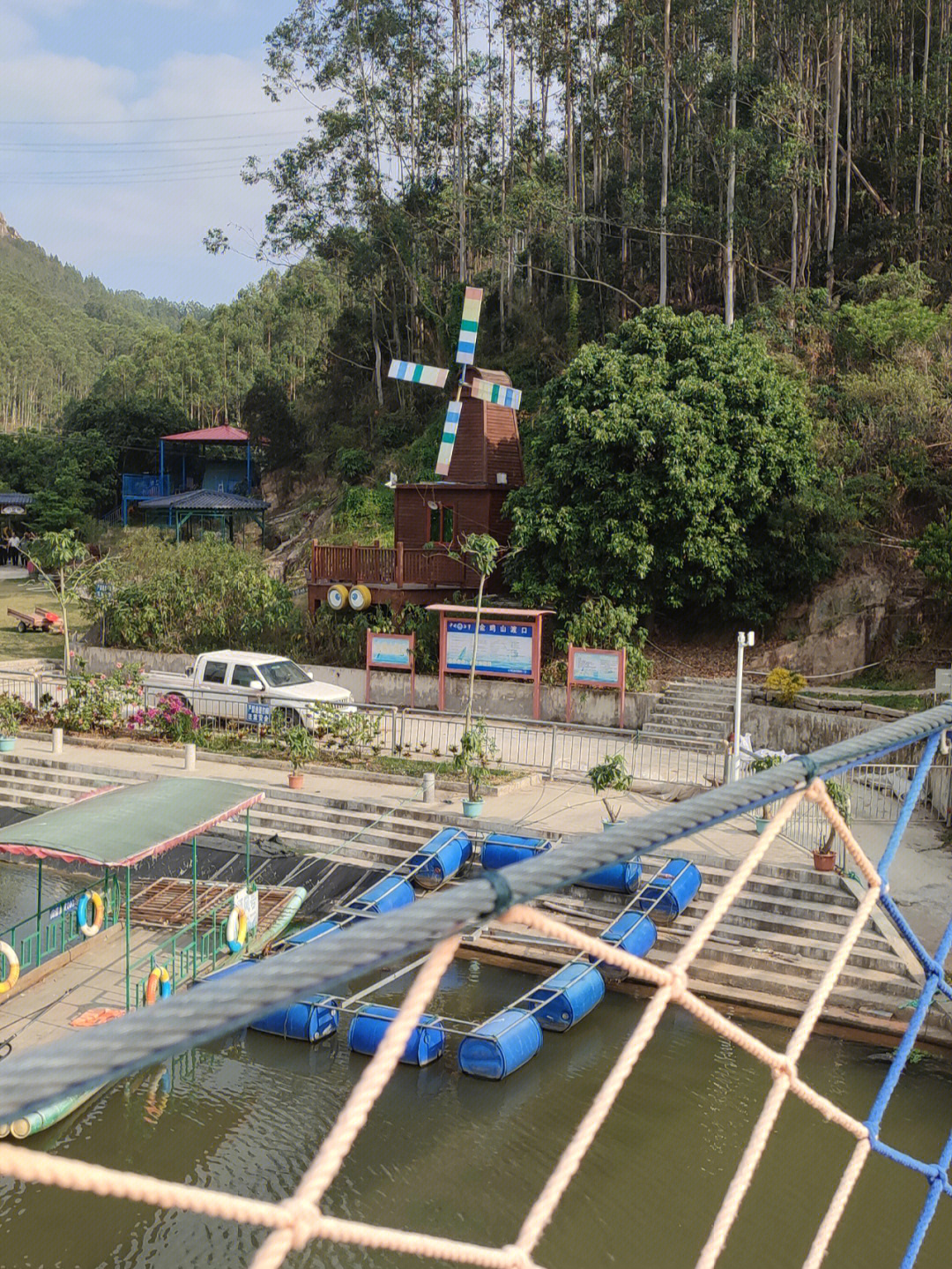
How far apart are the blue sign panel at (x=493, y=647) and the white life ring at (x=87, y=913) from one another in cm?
982

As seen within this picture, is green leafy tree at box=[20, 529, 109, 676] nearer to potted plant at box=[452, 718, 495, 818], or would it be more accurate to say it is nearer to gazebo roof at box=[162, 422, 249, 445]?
potted plant at box=[452, 718, 495, 818]

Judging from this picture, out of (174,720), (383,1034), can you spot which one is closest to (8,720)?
(174,720)

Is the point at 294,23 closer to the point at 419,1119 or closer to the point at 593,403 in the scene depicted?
the point at 593,403

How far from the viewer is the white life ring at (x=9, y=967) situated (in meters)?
10.4

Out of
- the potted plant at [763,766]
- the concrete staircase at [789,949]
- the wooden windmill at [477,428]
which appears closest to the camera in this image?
the concrete staircase at [789,949]

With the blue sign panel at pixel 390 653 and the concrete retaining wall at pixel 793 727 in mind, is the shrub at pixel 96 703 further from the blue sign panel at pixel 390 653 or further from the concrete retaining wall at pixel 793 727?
the concrete retaining wall at pixel 793 727

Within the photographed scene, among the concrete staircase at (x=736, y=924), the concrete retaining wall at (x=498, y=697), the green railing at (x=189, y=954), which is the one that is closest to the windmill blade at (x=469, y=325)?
the concrete retaining wall at (x=498, y=697)

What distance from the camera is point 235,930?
37.6ft

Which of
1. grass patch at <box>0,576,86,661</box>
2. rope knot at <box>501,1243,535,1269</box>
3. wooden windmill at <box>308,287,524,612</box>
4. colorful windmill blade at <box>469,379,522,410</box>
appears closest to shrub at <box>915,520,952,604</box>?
wooden windmill at <box>308,287,524,612</box>

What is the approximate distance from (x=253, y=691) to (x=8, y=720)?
4.30 meters

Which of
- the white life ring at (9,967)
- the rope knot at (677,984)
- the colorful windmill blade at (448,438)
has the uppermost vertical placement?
the colorful windmill blade at (448,438)

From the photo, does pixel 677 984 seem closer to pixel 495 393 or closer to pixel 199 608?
pixel 199 608

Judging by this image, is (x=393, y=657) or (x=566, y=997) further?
(x=393, y=657)

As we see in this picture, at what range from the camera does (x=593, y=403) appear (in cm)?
2241
